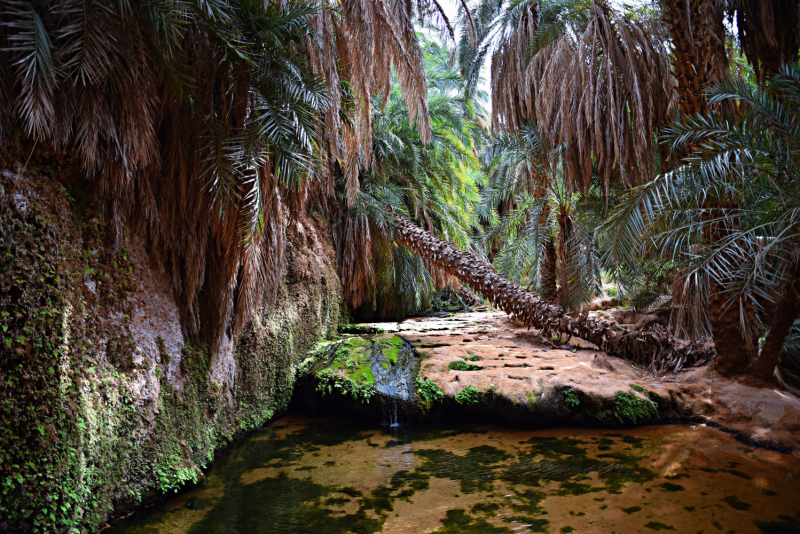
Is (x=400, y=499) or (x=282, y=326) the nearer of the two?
(x=400, y=499)

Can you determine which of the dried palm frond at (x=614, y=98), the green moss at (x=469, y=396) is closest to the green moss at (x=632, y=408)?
the green moss at (x=469, y=396)

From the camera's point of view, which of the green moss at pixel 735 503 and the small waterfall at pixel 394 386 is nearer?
the green moss at pixel 735 503

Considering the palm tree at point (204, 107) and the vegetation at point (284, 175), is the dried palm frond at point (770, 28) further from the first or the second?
the palm tree at point (204, 107)

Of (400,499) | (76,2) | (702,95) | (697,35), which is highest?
(697,35)

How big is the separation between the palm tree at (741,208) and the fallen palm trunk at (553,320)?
0.97 meters

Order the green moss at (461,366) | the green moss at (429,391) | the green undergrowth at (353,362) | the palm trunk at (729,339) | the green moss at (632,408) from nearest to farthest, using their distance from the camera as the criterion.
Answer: the green moss at (632,408), the palm trunk at (729,339), the green moss at (429,391), the green undergrowth at (353,362), the green moss at (461,366)

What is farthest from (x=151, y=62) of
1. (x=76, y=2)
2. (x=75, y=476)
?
(x=75, y=476)

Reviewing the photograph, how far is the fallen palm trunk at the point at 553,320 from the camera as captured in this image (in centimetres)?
695

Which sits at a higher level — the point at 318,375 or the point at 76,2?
the point at 76,2

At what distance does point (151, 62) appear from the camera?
3479 millimetres

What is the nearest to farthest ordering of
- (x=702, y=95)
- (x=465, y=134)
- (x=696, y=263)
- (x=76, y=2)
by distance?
(x=76, y=2) → (x=696, y=263) → (x=702, y=95) → (x=465, y=134)

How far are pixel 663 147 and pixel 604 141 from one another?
961 millimetres

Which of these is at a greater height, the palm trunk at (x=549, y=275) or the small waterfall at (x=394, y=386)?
the palm trunk at (x=549, y=275)

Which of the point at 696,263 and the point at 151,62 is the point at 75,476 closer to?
the point at 151,62
